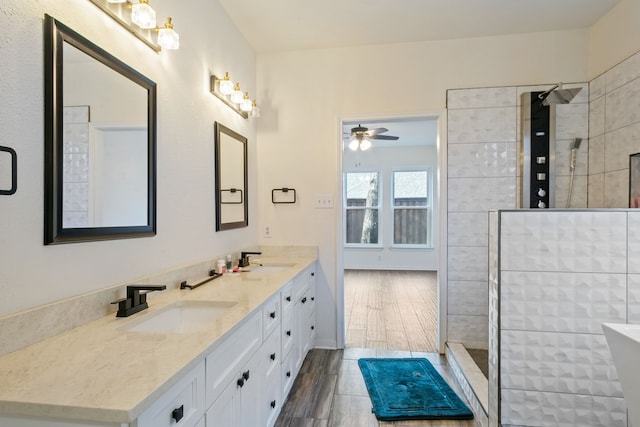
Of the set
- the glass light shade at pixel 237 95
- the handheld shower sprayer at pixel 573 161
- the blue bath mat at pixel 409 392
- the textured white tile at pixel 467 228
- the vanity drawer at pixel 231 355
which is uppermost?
the glass light shade at pixel 237 95

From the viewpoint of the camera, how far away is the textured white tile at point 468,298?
282cm

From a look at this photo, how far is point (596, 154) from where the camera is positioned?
102 inches

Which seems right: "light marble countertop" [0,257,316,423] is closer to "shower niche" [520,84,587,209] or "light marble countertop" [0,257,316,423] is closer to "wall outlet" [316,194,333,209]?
"wall outlet" [316,194,333,209]

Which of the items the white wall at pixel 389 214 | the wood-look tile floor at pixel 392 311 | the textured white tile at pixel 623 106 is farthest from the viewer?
the white wall at pixel 389 214

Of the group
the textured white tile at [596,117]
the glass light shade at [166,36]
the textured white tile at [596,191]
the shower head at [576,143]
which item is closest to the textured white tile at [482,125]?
the shower head at [576,143]

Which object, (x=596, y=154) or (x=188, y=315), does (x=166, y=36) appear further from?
(x=596, y=154)

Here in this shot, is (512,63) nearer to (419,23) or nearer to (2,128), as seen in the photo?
(419,23)

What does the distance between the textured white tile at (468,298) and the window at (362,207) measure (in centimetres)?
390

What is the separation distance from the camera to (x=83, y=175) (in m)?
1.22

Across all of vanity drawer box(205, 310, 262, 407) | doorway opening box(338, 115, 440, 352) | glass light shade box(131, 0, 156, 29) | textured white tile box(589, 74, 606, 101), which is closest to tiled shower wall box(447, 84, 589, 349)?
textured white tile box(589, 74, 606, 101)

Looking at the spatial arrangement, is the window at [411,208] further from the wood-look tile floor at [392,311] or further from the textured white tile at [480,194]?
the textured white tile at [480,194]

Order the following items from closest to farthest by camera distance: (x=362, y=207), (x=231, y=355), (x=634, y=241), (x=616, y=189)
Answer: (x=231, y=355) < (x=634, y=241) < (x=616, y=189) < (x=362, y=207)

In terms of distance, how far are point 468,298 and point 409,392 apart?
1.06 m

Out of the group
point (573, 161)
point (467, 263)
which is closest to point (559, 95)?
point (573, 161)
